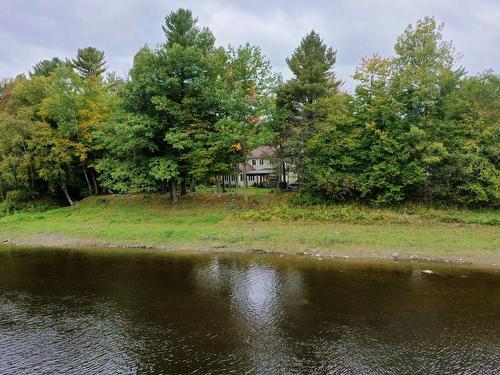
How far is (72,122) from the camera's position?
37.7 meters

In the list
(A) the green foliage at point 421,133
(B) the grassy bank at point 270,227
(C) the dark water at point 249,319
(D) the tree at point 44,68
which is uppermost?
(D) the tree at point 44,68

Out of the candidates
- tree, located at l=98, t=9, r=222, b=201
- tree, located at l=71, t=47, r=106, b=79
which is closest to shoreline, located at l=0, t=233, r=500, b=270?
tree, located at l=98, t=9, r=222, b=201

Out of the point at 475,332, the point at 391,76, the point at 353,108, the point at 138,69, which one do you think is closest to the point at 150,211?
the point at 138,69

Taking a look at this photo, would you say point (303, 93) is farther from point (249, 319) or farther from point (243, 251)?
point (249, 319)

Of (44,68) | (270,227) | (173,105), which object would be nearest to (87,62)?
(44,68)

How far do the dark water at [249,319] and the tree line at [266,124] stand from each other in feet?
38.0

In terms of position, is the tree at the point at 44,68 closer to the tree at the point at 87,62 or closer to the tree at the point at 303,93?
the tree at the point at 87,62

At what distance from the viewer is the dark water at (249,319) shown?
962 centimetres

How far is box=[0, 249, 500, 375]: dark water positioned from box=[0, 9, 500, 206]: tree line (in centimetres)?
1158

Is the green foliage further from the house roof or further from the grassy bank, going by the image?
the house roof

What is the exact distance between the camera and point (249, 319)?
41.3 feet

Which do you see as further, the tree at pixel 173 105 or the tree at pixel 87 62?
the tree at pixel 87 62

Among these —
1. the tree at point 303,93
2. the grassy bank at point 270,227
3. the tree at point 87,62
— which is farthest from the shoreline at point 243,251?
the tree at point 87,62

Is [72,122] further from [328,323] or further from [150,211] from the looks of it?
[328,323]
